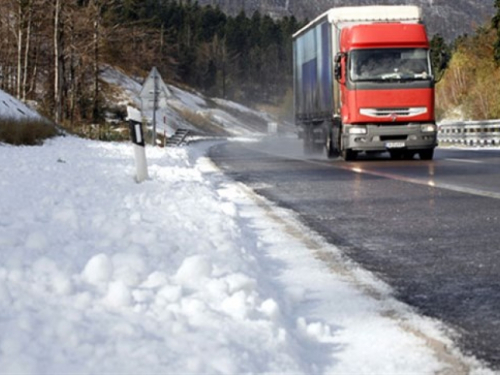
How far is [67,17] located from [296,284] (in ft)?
114

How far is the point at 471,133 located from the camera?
110ft

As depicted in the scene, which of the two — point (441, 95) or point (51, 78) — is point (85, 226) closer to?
point (51, 78)

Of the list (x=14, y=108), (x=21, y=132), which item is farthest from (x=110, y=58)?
(x=21, y=132)

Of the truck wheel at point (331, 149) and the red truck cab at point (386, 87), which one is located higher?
the red truck cab at point (386, 87)

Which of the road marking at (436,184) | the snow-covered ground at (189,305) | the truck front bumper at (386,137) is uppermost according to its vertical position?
the truck front bumper at (386,137)

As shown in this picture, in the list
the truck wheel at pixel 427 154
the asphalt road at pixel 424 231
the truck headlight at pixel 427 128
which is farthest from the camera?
the truck wheel at pixel 427 154

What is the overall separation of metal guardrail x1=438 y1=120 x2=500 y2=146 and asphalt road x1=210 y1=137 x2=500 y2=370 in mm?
18983

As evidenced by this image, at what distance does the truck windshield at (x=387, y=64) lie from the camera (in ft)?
57.9

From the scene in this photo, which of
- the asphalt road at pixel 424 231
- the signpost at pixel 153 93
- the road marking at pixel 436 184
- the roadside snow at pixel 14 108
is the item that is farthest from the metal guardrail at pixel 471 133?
the asphalt road at pixel 424 231

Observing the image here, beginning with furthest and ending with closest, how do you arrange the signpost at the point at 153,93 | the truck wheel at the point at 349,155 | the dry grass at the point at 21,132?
the signpost at the point at 153,93 → the dry grass at the point at 21,132 → the truck wheel at the point at 349,155

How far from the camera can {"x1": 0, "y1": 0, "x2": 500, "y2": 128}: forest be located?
120 feet

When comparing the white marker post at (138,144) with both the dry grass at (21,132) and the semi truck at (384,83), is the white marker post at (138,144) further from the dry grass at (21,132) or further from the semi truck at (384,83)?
the dry grass at (21,132)

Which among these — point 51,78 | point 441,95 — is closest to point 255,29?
point 441,95

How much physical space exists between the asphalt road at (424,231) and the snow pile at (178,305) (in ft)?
0.77
